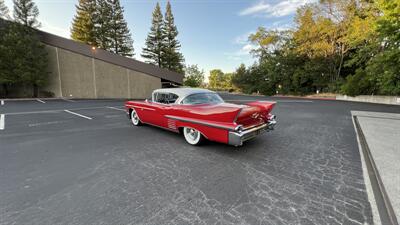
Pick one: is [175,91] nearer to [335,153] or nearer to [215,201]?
[215,201]

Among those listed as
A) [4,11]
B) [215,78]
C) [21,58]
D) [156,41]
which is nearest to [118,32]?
[156,41]

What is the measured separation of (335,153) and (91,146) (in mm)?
5438

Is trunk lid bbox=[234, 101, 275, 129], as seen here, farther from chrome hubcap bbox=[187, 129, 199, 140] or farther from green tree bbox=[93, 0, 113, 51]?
green tree bbox=[93, 0, 113, 51]

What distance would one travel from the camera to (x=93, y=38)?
90.1ft

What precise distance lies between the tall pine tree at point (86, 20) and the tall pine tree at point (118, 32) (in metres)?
2.45

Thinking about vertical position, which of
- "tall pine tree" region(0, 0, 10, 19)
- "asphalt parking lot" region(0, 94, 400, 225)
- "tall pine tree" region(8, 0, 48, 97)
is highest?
"tall pine tree" region(0, 0, 10, 19)

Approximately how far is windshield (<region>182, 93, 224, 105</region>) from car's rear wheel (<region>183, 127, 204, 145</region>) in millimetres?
681

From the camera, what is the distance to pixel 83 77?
17562 mm

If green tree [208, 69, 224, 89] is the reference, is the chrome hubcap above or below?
below

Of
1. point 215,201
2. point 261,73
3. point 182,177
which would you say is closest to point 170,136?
point 182,177

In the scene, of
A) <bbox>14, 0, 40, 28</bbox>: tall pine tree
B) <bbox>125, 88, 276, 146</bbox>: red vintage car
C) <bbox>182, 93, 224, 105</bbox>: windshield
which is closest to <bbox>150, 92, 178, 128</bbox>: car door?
<bbox>125, 88, 276, 146</bbox>: red vintage car

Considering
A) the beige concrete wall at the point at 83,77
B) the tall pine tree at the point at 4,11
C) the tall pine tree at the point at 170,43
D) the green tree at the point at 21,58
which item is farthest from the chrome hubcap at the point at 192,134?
the tall pine tree at the point at 170,43

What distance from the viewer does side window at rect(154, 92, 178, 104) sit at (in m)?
4.57

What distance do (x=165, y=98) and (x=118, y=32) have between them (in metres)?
30.3
